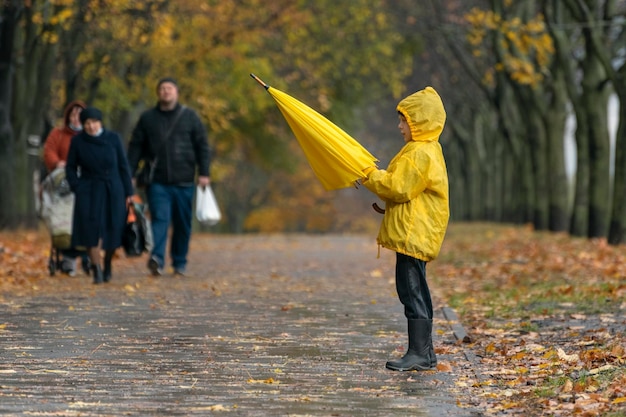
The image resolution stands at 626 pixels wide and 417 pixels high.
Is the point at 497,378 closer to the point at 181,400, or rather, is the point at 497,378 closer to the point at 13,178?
the point at 181,400

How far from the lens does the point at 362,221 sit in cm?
8625

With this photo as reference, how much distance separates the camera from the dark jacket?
15727mm

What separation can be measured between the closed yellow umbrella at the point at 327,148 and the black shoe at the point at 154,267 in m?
6.95

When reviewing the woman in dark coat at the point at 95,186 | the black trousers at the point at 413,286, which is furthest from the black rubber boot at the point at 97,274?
the black trousers at the point at 413,286

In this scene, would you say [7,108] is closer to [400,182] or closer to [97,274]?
[97,274]

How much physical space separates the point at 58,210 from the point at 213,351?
7.02m

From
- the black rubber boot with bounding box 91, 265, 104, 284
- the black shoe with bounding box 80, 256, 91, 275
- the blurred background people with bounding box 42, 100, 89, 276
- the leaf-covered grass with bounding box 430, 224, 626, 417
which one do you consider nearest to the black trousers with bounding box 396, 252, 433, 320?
the leaf-covered grass with bounding box 430, 224, 626, 417

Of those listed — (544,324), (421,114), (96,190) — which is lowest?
(544,324)

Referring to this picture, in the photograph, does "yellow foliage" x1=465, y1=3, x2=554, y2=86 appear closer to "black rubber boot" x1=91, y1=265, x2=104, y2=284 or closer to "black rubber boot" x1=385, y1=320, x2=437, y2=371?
"black rubber boot" x1=91, y1=265, x2=104, y2=284

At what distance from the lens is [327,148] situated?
884 cm

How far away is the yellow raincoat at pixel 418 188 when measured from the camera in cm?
842

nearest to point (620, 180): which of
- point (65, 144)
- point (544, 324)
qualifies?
point (65, 144)

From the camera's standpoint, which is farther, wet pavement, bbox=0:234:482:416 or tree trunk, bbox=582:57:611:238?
tree trunk, bbox=582:57:611:238

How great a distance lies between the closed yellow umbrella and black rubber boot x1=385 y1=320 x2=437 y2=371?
1.06m
